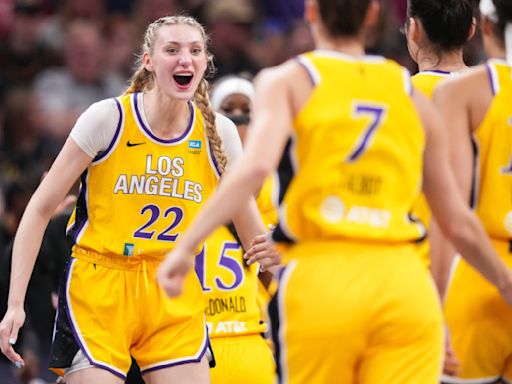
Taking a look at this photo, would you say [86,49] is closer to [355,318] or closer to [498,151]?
[498,151]

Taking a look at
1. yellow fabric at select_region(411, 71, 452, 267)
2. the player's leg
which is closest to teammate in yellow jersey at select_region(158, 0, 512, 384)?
yellow fabric at select_region(411, 71, 452, 267)

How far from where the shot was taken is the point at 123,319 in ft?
20.6

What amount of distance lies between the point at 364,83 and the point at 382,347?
100cm

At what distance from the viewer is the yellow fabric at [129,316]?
20.6 ft

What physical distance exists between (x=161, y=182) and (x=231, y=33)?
8401 mm

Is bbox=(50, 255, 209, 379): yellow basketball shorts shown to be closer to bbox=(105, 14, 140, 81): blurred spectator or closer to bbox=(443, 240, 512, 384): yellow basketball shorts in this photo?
bbox=(443, 240, 512, 384): yellow basketball shorts

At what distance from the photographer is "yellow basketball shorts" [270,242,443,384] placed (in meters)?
4.65

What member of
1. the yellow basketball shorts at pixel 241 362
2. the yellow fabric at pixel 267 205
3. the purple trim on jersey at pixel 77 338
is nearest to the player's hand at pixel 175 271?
the purple trim on jersey at pixel 77 338

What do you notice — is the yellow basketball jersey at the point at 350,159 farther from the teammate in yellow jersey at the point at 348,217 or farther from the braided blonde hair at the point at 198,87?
the braided blonde hair at the point at 198,87

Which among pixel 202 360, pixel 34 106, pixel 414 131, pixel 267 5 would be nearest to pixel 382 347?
pixel 414 131

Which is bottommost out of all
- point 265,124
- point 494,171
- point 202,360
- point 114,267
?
point 202,360

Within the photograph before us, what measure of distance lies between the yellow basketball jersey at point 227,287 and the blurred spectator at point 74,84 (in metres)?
6.12

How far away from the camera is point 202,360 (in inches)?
250

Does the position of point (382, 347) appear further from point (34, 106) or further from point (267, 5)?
point (267, 5)
